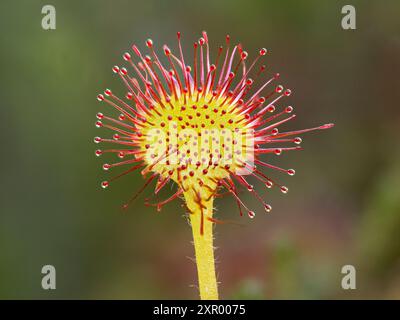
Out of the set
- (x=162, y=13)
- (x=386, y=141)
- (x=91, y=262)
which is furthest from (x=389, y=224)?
(x=162, y=13)

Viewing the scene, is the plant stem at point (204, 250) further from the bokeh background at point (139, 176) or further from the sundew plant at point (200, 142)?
the bokeh background at point (139, 176)

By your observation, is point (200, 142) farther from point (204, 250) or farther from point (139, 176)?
point (139, 176)

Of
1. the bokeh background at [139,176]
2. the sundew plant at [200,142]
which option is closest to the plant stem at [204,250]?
the sundew plant at [200,142]

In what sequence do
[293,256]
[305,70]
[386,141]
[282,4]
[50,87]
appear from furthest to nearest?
[305,70]
[282,4]
[386,141]
[50,87]
[293,256]

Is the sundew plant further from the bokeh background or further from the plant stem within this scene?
the bokeh background

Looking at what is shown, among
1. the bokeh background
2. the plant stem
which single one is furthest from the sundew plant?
the bokeh background
